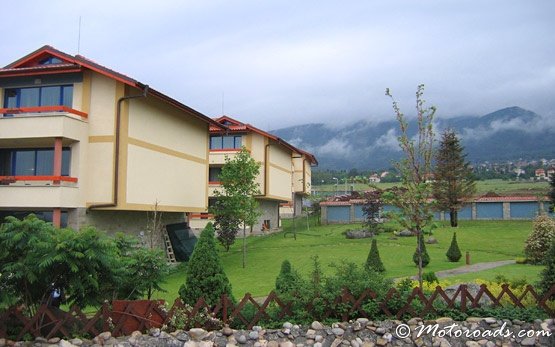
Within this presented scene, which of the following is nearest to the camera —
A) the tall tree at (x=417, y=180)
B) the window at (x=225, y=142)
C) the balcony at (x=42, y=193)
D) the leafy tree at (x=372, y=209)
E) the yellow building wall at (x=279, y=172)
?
the tall tree at (x=417, y=180)

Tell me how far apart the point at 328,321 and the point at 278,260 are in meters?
16.4

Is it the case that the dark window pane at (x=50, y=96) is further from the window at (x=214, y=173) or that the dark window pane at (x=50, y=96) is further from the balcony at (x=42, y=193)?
the window at (x=214, y=173)

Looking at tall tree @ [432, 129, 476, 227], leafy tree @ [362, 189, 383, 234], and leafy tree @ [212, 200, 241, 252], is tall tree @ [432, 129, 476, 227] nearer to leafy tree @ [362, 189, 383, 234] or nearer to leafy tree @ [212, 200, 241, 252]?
leafy tree @ [362, 189, 383, 234]

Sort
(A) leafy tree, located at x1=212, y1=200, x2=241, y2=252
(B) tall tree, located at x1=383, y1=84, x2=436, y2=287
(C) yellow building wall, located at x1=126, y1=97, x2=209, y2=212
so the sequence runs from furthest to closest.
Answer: (A) leafy tree, located at x1=212, y1=200, x2=241, y2=252 → (C) yellow building wall, located at x1=126, y1=97, x2=209, y2=212 → (B) tall tree, located at x1=383, y1=84, x2=436, y2=287

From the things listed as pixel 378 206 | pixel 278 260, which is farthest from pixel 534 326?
pixel 378 206

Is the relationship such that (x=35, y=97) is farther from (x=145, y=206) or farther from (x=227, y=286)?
(x=227, y=286)

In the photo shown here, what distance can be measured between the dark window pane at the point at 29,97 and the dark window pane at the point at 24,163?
225 centimetres

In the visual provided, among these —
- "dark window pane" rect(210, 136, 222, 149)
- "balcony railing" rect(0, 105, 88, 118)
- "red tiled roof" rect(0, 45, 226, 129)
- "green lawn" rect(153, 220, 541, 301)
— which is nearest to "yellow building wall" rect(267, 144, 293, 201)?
"green lawn" rect(153, 220, 541, 301)

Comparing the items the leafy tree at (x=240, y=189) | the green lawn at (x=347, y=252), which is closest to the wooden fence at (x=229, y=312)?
the green lawn at (x=347, y=252)

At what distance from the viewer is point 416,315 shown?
35.7 feet

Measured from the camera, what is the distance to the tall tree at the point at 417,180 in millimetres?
13164

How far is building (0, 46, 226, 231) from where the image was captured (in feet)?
68.2

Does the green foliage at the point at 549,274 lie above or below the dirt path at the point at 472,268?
above

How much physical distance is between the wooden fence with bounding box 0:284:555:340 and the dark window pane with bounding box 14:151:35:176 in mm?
14697
